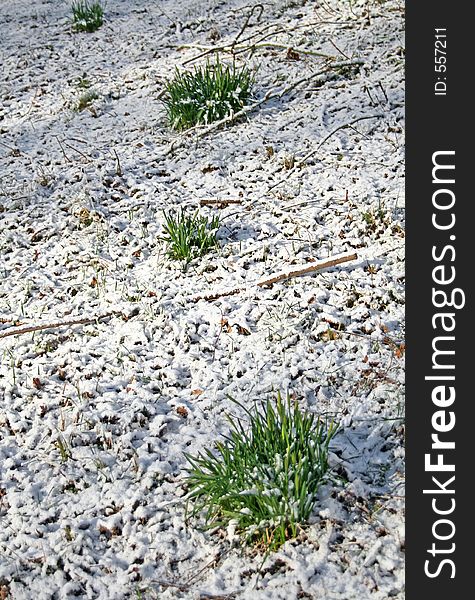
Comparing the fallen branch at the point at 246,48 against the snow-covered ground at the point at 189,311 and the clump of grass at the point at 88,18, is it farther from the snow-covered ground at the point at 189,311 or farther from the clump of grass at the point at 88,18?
the clump of grass at the point at 88,18

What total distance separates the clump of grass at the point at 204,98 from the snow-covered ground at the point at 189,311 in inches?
7.3

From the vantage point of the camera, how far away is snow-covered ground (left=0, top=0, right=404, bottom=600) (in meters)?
2.55

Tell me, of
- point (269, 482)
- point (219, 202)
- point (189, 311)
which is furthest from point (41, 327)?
point (269, 482)

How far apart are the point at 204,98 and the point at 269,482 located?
14.0 ft

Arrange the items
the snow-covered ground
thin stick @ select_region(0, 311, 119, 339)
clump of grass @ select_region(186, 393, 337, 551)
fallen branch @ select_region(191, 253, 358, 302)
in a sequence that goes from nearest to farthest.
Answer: clump of grass @ select_region(186, 393, 337, 551) → the snow-covered ground → thin stick @ select_region(0, 311, 119, 339) → fallen branch @ select_region(191, 253, 358, 302)

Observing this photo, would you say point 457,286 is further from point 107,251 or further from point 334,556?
point 107,251

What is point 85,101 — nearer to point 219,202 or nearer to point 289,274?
point 219,202

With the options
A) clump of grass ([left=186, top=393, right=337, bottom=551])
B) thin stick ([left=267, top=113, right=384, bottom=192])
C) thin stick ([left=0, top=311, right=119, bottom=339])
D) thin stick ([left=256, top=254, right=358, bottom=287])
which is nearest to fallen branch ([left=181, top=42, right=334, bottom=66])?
thin stick ([left=267, top=113, right=384, bottom=192])

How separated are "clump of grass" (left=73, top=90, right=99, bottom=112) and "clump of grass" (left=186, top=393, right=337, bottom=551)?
5058mm

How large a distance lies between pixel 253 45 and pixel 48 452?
17.2 feet

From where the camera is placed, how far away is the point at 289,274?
13.2 feet

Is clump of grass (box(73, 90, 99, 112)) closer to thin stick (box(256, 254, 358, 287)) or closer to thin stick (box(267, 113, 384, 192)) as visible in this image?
thin stick (box(267, 113, 384, 192))

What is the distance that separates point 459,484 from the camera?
2287 millimetres

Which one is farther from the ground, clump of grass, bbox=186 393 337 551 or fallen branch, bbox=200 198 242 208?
fallen branch, bbox=200 198 242 208
